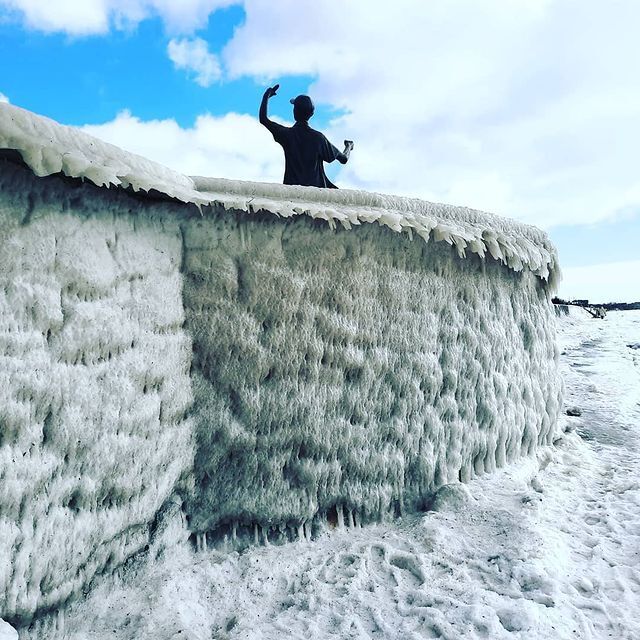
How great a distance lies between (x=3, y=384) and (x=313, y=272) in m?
1.01

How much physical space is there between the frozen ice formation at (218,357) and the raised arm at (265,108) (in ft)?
3.86

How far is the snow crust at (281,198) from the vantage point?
1.37 metres

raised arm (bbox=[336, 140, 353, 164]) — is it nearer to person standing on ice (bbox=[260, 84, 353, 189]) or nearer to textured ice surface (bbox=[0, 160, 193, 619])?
person standing on ice (bbox=[260, 84, 353, 189])

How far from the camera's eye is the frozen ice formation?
1.39 m

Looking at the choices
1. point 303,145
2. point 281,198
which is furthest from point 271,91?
point 281,198

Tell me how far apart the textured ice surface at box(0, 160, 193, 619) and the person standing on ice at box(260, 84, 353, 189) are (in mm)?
1523

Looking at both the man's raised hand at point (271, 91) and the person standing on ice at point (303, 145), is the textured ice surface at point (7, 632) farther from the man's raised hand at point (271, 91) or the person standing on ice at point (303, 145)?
the man's raised hand at point (271, 91)

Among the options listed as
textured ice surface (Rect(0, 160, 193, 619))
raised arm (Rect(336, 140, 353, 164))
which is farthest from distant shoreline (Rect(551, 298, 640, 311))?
textured ice surface (Rect(0, 160, 193, 619))

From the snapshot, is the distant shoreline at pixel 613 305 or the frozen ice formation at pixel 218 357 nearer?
the frozen ice formation at pixel 218 357

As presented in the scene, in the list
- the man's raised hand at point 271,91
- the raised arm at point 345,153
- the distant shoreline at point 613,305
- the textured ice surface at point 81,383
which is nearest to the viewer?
the textured ice surface at point 81,383

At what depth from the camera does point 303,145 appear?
3088 millimetres

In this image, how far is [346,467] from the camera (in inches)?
77.5

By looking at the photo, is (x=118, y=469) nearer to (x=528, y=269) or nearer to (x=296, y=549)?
(x=296, y=549)

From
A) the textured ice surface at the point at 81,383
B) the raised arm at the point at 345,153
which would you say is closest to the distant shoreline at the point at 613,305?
the raised arm at the point at 345,153
